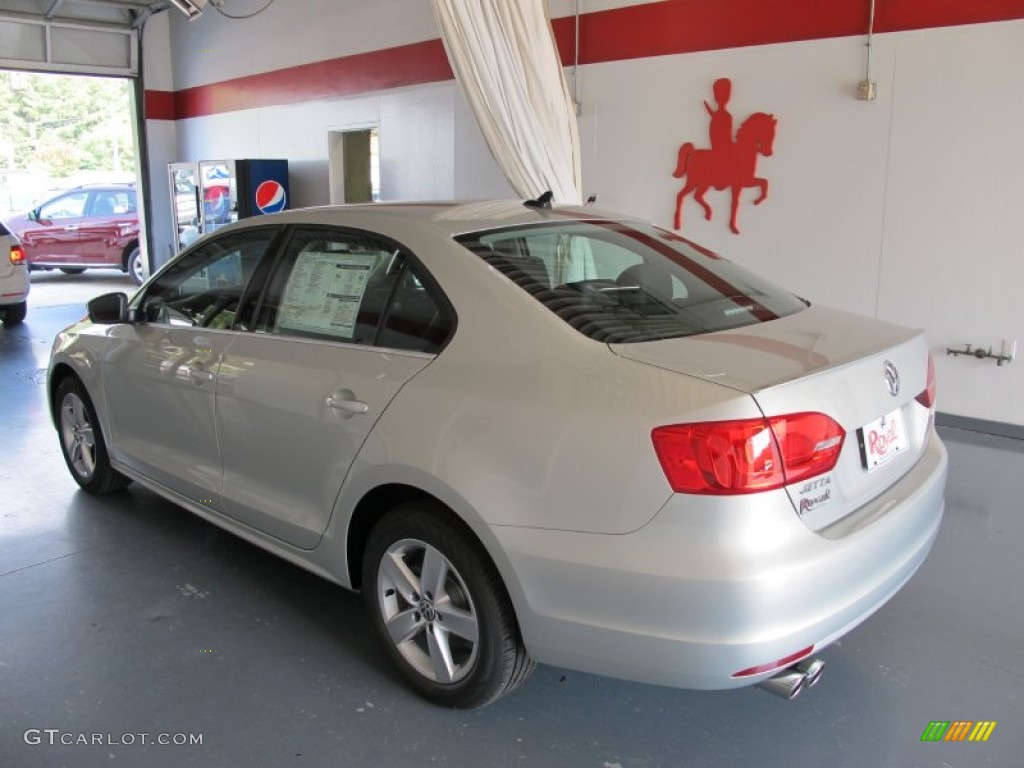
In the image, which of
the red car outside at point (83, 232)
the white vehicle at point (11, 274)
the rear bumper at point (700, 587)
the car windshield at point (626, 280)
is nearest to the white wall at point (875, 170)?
the car windshield at point (626, 280)

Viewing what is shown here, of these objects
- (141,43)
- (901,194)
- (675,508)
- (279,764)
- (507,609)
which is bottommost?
(279,764)

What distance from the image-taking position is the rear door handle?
90.7 inches

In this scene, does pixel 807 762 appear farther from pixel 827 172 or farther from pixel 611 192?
pixel 611 192

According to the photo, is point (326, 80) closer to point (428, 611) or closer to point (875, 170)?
point (875, 170)

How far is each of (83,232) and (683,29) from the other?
995 cm

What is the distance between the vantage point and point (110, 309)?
3357 millimetres

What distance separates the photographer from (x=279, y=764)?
2115 mm

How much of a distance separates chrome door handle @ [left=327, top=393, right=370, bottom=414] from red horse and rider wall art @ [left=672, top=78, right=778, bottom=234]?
4.06 metres

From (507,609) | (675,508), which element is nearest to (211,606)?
(507,609)

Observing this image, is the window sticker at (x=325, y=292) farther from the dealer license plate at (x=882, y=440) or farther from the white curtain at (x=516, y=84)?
the white curtain at (x=516, y=84)

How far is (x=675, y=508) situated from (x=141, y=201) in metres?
11.8

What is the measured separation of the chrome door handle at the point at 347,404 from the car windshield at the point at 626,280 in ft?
1.70

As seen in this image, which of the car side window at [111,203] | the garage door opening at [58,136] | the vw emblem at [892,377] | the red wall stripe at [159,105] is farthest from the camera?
the garage door opening at [58,136]

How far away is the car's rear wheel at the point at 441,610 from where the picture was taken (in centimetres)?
209
